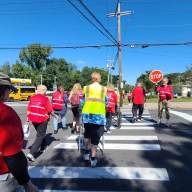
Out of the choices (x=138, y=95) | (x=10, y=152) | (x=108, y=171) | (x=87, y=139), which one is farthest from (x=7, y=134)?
(x=138, y=95)

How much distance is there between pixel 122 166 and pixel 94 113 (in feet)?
3.85

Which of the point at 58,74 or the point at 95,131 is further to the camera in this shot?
the point at 58,74

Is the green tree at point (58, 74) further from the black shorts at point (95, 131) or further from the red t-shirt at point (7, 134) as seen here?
the red t-shirt at point (7, 134)

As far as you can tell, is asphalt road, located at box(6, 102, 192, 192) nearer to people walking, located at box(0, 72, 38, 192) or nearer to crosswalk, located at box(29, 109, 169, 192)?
crosswalk, located at box(29, 109, 169, 192)

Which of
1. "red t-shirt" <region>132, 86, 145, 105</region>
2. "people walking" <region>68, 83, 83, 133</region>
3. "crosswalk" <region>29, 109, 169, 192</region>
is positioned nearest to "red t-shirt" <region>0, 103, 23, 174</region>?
"crosswalk" <region>29, 109, 169, 192</region>

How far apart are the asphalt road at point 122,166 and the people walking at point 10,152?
2.19 m

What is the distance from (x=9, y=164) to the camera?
2836mm

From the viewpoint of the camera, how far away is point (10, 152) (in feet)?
9.36

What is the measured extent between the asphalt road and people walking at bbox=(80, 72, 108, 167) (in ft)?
1.56

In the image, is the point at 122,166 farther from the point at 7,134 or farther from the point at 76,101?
the point at 76,101

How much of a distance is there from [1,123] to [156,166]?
4126 mm

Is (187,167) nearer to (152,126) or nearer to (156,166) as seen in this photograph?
(156,166)

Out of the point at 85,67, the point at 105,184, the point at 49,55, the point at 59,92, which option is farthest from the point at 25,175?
the point at 85,67

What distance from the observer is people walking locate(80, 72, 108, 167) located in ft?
20.7
